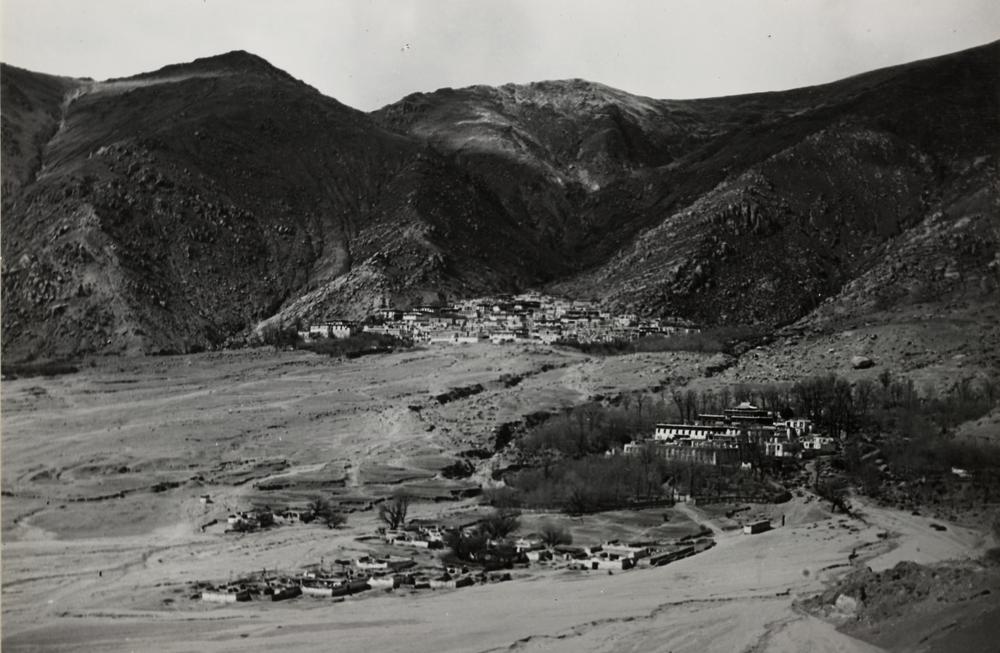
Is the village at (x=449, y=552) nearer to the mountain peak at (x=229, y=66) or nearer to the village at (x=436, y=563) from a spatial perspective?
the village at (x=436, y=563)

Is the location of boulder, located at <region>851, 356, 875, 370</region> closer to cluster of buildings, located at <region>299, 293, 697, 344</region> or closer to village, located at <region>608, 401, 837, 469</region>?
village, located at <region>608, 401, 837, 469</region>

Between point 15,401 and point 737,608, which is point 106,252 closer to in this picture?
point 15,401

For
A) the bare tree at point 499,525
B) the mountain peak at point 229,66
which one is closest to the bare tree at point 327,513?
the bare tree at point 499,525

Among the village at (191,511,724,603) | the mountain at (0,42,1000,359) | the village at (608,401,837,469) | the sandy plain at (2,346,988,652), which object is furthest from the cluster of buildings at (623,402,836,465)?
the mountain at (0,42,1000,359)

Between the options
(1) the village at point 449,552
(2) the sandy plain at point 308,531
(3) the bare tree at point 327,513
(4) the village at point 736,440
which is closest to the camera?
(2) the sandy plain at point 308,531

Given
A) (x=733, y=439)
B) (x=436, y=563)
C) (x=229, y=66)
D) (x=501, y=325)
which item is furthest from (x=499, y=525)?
(x=229, y=66)
